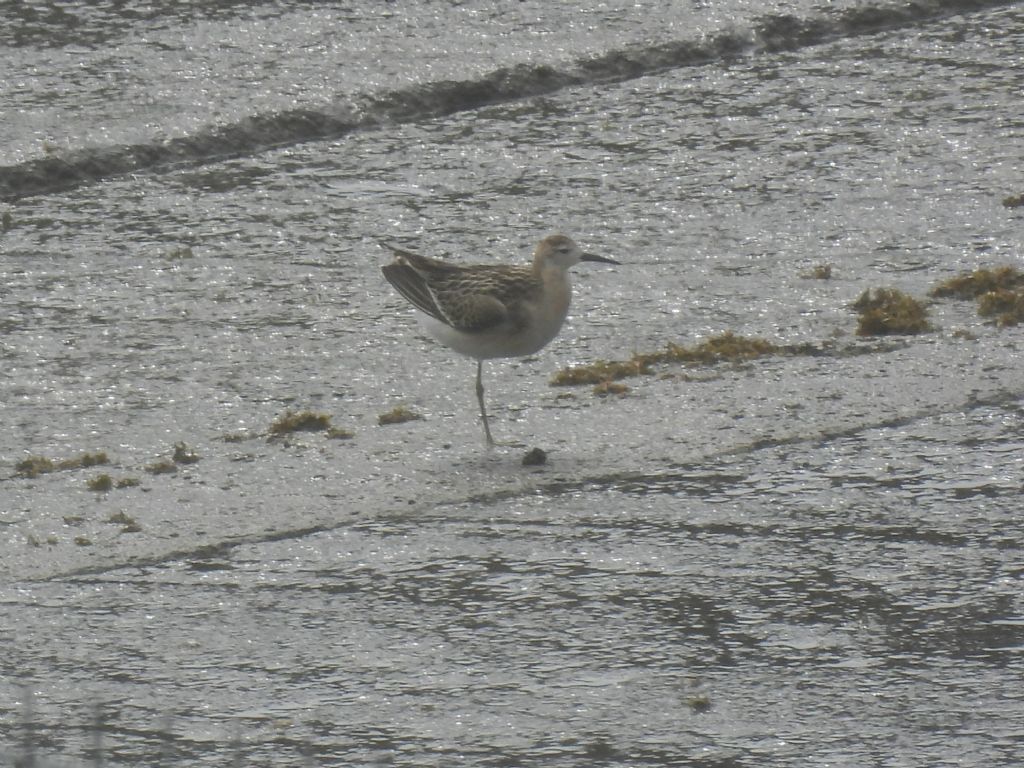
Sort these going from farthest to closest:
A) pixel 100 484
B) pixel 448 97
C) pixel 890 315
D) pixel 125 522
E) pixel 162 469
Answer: pixel 448 97 → pixel 890 315 → pixel 162 469 → pixel 100 484 → pixel 125 522

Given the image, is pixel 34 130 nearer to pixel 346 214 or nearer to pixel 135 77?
pixel 135 77

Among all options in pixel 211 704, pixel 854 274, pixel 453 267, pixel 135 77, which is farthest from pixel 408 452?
pixel 135 77

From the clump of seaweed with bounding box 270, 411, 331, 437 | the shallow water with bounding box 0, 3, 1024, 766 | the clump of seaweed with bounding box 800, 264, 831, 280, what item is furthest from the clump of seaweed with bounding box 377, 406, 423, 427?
the clump of seaweed with bounding box 800, 264, 831, 280

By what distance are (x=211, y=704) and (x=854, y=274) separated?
11.4 feet

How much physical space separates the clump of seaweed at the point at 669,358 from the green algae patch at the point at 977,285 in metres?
0.72

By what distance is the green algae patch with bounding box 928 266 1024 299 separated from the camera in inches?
265

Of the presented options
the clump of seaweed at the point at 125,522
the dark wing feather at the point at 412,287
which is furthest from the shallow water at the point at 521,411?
the dark wing feather at the point at 412,287

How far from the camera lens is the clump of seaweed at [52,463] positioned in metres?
5.59

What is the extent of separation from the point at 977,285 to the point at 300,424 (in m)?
2.40

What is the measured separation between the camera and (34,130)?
835 centimetres

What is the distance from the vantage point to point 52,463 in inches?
223

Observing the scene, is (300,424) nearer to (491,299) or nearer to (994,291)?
(491,299)

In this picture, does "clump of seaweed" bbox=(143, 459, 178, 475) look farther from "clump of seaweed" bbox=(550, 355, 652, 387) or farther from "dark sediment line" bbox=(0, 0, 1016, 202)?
"dark sediment line" bbox=(0, 0, 1016, 202)

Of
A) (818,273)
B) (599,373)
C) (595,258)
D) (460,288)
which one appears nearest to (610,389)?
(599,373)
